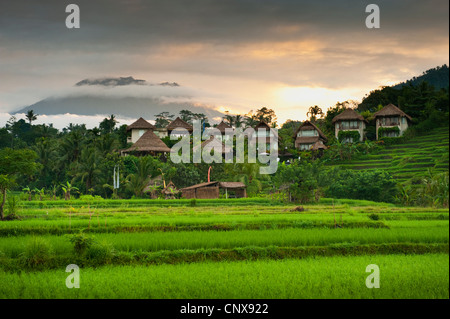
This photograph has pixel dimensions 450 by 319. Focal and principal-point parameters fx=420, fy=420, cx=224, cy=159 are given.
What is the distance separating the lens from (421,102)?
31.1 m

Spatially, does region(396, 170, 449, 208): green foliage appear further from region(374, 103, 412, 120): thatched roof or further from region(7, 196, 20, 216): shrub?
region(7, 196, 20, 216): shrub

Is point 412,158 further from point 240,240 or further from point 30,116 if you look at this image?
point 30,116

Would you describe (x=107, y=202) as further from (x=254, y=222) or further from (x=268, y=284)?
(x=268, y=284)

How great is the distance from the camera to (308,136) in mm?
33469

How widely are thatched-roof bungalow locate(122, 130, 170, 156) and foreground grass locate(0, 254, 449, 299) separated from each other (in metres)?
21.4

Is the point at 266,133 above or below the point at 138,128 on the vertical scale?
below

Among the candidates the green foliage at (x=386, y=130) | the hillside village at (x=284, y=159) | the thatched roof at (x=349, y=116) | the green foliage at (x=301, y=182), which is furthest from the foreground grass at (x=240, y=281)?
the thatched roof at (x=349, y=116)

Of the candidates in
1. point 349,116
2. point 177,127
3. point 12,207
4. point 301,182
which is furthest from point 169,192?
point 349,116

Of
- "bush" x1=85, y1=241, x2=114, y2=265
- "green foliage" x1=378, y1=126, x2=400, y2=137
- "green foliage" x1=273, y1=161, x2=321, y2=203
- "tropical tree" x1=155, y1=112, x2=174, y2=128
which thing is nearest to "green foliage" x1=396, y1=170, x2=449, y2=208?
"green foliage" x1=273, y1=161, x2=321, y2=203

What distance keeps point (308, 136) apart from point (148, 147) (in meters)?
13.0

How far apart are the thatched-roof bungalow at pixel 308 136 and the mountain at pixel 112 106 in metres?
11.9
